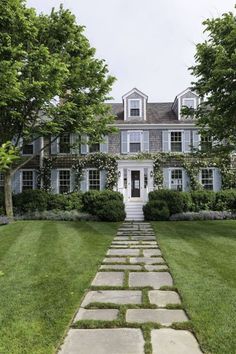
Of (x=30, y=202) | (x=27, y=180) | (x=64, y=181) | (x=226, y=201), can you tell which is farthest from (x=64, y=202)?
(x=226, y=201)

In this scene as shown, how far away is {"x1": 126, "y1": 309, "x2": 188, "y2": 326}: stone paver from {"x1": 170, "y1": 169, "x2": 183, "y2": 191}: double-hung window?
61.8 ft

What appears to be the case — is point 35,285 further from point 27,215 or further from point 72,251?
point 27,215

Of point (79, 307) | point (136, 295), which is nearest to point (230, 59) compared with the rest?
point (136, 295)

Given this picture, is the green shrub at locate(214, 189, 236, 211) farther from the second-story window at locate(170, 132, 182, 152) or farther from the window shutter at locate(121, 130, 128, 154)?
the window shutter at locate(121, 130, 128, 154)

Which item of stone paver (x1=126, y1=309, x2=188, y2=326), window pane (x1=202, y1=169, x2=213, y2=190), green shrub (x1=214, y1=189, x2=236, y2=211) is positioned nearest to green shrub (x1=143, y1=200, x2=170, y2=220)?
green shrub (x1=214, y1=189, x2=236, y2=211)

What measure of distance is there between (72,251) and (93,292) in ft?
12.3

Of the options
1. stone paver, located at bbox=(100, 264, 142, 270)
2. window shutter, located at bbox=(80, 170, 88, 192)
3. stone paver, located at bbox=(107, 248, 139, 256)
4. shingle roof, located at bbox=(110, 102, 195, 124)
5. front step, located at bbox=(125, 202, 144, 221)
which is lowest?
stone paver, located at bbox=(107, 248, 139, 256)

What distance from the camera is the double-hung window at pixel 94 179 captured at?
23.8 meters

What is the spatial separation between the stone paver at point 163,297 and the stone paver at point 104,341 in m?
1.11

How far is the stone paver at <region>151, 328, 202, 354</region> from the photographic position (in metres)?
3.78

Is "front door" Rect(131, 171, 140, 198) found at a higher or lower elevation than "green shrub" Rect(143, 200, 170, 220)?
higher

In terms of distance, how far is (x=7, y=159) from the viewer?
3098 millimetres

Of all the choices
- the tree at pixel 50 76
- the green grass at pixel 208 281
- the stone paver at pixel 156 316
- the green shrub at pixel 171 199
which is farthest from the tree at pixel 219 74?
the stone paver at pixel 156 316

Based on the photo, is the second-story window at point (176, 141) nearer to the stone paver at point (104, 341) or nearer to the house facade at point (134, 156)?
the house facade at point (134, 156)
